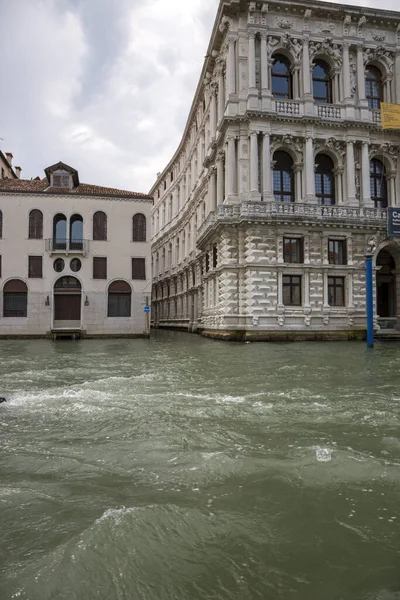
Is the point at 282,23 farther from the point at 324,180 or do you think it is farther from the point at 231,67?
the point at 324,180

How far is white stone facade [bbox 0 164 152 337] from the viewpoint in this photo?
2561cm

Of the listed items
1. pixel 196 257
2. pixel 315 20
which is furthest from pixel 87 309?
pixel 315 20

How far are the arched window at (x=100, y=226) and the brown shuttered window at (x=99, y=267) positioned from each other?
113 centimetres

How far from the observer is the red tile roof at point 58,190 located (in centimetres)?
2578

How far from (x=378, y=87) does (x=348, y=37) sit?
3.47 meters

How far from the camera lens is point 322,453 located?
397cm

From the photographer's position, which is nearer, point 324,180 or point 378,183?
point 324,180

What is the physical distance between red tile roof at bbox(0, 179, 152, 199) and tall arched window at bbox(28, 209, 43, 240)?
1235mm

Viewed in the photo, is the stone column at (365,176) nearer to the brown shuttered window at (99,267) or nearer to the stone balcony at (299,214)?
the stone balcony at (299,214)

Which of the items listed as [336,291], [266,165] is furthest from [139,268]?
[336,291]

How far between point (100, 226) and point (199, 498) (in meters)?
24.8

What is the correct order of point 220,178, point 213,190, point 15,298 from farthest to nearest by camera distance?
point 213,190 < point 220,178 < point 15,298

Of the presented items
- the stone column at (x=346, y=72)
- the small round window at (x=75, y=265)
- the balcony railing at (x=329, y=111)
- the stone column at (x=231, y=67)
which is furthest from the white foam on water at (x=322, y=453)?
the stone column at (x=346, y=72)

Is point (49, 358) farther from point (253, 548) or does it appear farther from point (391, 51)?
point (391, 51)
